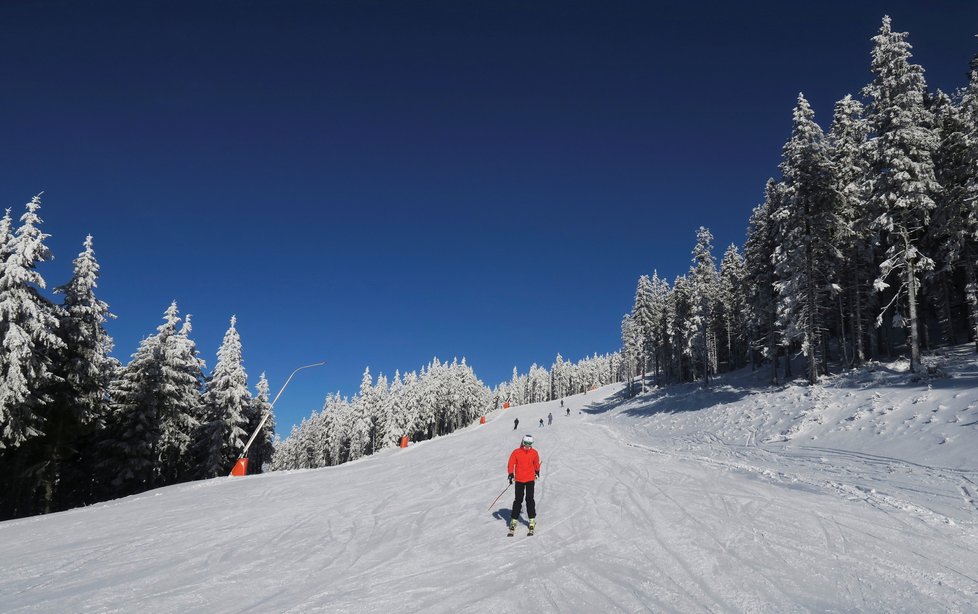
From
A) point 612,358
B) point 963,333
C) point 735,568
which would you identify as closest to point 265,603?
point 735,568

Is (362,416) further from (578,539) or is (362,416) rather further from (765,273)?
(578,539)

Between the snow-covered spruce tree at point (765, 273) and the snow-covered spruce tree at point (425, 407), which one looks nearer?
the snow-covered spruce tree at point (765, 273)

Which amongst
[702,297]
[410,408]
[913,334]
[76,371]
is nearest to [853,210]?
[913,334]

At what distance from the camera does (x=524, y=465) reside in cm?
961

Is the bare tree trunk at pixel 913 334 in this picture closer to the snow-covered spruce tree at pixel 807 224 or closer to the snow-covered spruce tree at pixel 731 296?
the snow-covered spruce tree at pixel 807 224

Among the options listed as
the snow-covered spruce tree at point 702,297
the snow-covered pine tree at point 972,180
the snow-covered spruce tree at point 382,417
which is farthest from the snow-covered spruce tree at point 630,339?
the snow-covered pine tree at point 972,180

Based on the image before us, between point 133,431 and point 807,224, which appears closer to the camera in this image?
point 133,431

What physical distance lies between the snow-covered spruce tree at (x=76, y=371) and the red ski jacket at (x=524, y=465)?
72.0 ft

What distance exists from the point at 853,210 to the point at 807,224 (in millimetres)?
4284

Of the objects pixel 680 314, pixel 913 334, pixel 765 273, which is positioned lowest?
pixel 913 334

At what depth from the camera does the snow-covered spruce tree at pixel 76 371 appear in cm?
2178

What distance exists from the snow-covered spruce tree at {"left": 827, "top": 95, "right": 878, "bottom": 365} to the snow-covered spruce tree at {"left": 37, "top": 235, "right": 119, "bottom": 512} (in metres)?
41.2

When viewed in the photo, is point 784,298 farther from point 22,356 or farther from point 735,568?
point 22,356

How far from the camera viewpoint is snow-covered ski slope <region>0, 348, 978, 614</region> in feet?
19.6
